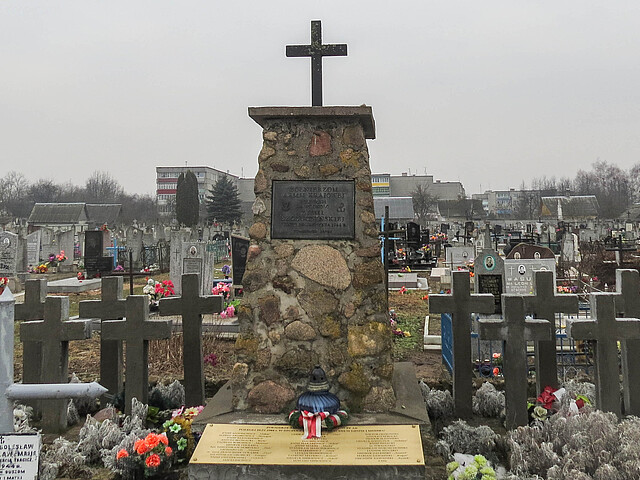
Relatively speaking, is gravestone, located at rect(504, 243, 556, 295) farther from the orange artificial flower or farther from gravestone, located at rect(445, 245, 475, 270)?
Answer: the orange artificial flower

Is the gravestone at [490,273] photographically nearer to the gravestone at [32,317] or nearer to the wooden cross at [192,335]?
the wooden cross at [192,335]

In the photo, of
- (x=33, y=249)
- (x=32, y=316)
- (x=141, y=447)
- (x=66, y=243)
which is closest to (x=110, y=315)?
(x=32, y=316)

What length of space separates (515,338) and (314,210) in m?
2.06

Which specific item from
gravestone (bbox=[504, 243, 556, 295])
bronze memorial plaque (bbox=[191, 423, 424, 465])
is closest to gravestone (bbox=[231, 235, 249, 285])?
gravestone (bbox=[504, 243, 556, 295])

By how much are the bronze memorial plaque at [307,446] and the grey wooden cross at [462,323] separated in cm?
106

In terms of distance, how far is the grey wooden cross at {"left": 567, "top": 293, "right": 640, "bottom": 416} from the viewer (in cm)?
371

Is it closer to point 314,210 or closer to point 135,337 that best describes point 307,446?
point 314,210

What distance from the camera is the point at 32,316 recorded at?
4531 millimetres

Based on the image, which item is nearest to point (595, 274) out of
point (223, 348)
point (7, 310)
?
point (223, 348)

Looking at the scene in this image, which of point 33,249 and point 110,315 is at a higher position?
point 33,249

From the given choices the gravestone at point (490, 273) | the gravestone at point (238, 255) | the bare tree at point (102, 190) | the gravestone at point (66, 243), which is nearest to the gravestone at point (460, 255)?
the gravestone at point (490, 273)

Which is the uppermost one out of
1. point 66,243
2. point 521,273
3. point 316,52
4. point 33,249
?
point 316,52

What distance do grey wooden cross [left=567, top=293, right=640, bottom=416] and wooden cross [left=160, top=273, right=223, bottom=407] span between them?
10.9 ft

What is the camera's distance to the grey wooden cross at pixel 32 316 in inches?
172
